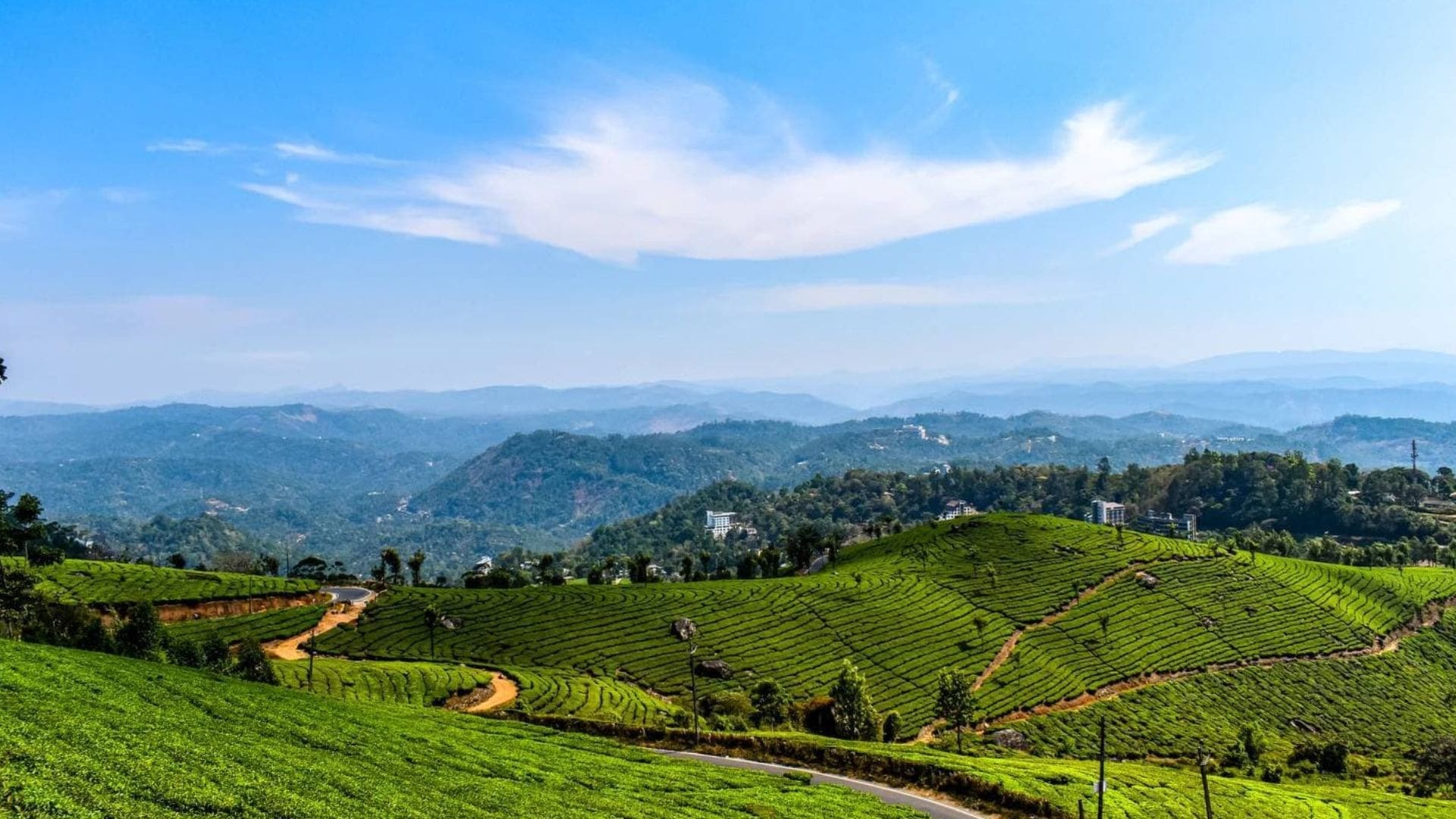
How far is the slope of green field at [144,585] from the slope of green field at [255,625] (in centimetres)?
558

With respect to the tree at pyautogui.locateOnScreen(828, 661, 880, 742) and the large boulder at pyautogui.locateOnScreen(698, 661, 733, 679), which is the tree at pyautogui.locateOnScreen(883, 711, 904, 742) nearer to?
the tree at pyautogui.locateOnScreen(828, 661, 880, 742)

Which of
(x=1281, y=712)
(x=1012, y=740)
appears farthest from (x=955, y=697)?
(x=1281, y=712)

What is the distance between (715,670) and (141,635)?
168 feet

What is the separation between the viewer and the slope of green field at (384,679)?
61094mm

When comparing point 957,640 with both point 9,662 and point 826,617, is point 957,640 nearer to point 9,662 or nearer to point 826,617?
point 826,617

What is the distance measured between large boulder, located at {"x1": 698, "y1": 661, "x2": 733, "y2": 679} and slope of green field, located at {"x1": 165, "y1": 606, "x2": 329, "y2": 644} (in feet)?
150

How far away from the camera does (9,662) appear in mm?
30016

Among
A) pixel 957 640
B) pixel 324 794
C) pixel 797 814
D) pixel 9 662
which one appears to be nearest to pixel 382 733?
pixel 324 794

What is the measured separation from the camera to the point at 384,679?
217 feet

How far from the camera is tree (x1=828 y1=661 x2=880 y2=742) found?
62.8m

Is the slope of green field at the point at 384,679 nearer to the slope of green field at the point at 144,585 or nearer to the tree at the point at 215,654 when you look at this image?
the tree at the point at 215,654

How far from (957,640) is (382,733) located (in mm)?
76866

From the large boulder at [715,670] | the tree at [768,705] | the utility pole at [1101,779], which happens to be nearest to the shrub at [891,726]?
the tree at [768,705]

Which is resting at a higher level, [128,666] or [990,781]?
[128,666]
